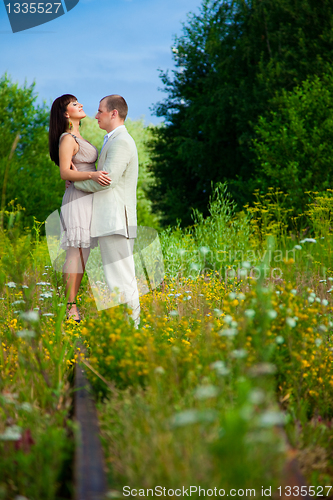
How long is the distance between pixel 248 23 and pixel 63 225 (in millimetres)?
14855

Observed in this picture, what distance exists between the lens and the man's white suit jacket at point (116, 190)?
12.0ft

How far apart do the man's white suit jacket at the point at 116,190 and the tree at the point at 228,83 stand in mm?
10027

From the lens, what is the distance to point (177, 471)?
1.39 metres

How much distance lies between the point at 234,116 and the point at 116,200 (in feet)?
42.4

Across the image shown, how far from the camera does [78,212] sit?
12.6ft

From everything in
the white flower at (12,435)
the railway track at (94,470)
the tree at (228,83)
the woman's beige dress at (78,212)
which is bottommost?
the railway track at (94,470)

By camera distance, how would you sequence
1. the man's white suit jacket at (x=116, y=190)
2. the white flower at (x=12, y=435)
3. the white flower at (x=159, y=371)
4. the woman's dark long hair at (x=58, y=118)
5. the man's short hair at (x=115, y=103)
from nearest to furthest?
the white flower at (x=12, y=435) → the white flower at (x=159, y=371) → the man's white suit jacket at (x=116, y=190) → the man's short hair at (x=115, y=103) → the woman's dark long hair at (x=58, y=118)

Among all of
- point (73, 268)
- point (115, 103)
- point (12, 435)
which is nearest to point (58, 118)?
point (115, 103)

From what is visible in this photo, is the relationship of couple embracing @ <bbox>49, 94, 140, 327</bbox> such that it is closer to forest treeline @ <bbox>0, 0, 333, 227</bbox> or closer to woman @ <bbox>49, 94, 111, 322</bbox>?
woman @ <bbox>49, 94, 111, 322</bbox>

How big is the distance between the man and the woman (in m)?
0.10

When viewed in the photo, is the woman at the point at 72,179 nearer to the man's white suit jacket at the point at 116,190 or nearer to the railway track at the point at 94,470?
the man's white suit jacket at the point at 116,190

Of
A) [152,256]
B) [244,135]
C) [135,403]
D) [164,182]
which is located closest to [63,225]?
[135,403]

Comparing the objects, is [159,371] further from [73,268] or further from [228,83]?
[228,83]

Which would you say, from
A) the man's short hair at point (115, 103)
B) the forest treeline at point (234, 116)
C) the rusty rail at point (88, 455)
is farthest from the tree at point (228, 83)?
the rusty rail at point (88, 455)
